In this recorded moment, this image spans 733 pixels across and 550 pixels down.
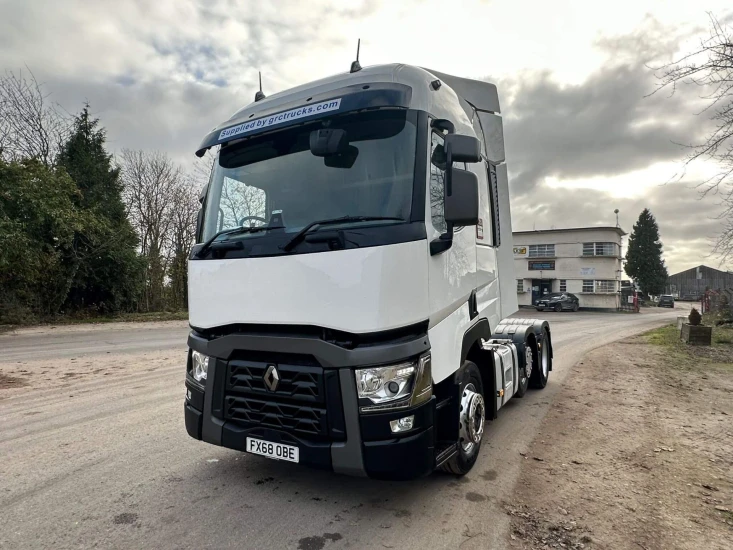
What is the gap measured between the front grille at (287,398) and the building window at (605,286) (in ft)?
150

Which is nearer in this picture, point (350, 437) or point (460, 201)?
point (350, 437)

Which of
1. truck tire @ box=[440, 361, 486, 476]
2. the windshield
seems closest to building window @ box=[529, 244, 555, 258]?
truck tire @ box=[440, 361, 486, 476]

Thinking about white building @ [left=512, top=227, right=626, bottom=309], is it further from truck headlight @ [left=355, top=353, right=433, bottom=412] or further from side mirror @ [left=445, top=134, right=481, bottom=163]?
truck headlight @ [left=355, top=353, right=433, bottom=412]

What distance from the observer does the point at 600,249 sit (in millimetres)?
42938

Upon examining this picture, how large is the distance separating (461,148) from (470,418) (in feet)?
7.17

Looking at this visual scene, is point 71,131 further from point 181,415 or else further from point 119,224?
point 181,415

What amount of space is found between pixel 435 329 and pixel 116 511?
262cm

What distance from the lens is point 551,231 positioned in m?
43.1

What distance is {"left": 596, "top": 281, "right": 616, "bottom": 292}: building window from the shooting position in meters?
42.8

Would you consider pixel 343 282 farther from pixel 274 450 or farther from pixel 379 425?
pixel 274 450

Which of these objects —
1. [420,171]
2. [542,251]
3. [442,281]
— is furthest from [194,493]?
[542,251]

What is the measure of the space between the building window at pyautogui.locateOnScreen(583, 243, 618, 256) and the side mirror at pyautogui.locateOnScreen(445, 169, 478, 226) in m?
44.7

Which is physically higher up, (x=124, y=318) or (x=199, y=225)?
(x=199, y=225)

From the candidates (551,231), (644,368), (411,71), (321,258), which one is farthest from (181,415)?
(551,231)
